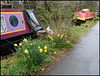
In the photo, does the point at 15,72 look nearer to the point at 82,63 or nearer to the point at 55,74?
the point at 55,74

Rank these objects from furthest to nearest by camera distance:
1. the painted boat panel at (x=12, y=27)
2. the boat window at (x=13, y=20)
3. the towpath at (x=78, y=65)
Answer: the boat window at (x=13, y=20) → the painted boat panel at (x=12, y=27) → the towpath at (x=78, y=65)

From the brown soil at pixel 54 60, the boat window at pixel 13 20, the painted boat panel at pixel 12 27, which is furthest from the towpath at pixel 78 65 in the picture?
the boat window at pixel 13 20

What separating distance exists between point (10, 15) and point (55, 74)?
288 cm

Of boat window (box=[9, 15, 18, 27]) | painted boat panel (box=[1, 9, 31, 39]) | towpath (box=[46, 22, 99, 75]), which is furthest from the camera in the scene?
boat window (box=[9, 15, 18, 27])

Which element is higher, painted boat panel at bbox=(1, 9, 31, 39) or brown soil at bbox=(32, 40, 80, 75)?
painted boat panel at bbox=(1, 9, 31, 39)

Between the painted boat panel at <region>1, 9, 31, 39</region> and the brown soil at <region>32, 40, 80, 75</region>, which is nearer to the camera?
the brown soil at <region>32, 40, 80, 75</region>

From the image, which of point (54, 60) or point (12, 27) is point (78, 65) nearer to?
point (54, 60)

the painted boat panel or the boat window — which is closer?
the painted boat panel

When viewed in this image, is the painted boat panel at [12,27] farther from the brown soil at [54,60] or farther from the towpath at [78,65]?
the towpath at [78,65]

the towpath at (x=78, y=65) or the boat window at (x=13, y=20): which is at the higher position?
the boat window at (x=13, y=20)

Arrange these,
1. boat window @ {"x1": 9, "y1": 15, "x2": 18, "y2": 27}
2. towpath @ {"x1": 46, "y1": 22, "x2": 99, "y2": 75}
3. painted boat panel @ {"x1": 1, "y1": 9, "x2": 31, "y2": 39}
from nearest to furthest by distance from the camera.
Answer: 1. towpath @ {"x1": 46, "y1": 22, "x2": 99, "y2": 75}
2. painted boat panel @ {"x1": 1, "y1": 9, "x2": 31, "y2": 39}
3. boat window @ {"x1": 9, "y1": 15, "x2": 18, "y2": 27}

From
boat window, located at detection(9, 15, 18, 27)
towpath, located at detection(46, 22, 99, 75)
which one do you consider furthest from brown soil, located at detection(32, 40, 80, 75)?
boat window, located at detection(9, 15, 18, 27)

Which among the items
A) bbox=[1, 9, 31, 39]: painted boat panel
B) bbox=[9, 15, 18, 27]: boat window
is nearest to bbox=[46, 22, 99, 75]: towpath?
bbox=[1, 9, 31, 39]: painted boat panel

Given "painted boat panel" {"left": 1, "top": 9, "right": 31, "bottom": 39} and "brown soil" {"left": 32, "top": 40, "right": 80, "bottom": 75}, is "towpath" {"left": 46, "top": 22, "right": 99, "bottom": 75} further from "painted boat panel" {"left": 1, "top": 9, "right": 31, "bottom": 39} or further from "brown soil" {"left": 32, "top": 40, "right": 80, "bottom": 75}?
"painted boat panel" {"left": 1, "top": 9, "right": 31, "bottom": 39}
